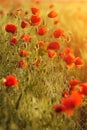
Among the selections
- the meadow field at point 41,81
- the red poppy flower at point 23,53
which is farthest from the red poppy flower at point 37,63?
the red poppy flower at point 23,53

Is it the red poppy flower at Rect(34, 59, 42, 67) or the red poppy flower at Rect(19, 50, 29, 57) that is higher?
the red poppy flower at Rect(19, 50, 29, 57)

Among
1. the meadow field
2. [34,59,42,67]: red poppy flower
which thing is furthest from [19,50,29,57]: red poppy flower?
[34,59,42,67]: red poppy flower

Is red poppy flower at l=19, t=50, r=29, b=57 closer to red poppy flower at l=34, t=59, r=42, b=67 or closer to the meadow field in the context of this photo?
the meadow field

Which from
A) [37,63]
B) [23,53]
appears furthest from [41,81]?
[23,53]

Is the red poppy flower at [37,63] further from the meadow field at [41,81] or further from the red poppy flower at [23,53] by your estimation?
the red poppy flower at [23,53]

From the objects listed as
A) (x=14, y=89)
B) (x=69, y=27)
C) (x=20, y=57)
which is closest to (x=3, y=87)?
(x=14, y=89)

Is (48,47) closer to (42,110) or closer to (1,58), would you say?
(1,58)

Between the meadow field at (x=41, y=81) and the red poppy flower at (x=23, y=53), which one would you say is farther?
the red poppy flower at (x=23, y=53)

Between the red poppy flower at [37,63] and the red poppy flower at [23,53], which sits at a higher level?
the red poppy flower at [23,53]
